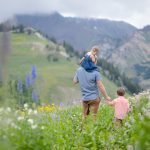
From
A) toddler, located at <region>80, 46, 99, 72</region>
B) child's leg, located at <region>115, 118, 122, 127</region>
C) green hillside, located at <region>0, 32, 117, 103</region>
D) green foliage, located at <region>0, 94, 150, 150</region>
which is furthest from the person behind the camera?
green hillside, located at <region>0, 32, 117, 103</region>

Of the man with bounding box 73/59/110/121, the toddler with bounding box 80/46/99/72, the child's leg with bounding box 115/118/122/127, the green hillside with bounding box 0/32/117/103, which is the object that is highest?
the toddler with bounding box 80/46/99/72

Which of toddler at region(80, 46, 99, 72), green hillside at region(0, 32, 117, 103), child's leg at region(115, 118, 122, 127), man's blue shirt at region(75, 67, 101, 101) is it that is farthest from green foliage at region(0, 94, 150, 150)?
green hillside at region(0, 32, 117, 103)

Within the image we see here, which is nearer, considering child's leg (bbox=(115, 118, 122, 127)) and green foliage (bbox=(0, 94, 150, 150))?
green foliage (bbox=(0, 94, 150, 150))

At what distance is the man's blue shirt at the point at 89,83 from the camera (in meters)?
12.4

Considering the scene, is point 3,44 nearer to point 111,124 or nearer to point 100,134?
point 100,134

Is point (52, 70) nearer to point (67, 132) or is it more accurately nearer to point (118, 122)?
point (118, 122)

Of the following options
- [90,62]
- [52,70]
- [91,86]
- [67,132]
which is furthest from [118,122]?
[52,70]

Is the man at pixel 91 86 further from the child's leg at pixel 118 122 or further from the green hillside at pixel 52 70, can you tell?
the green hillside at pixel 52 70

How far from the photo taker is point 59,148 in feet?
27.1

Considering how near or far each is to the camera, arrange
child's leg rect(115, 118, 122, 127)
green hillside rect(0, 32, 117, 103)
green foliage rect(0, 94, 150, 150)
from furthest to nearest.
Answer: green hillside rect(0, 32, 117, 103)
child's leg rect(115, 118, 122, 127)
green foliage rect(0, 94, 150, 150)

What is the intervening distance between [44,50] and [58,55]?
9.20m

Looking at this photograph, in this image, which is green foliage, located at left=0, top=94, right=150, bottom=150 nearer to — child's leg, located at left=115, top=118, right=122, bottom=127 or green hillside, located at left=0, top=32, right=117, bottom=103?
child's leg, located at left=115, top=118, right=122, bottom=127

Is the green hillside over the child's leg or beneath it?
beneath

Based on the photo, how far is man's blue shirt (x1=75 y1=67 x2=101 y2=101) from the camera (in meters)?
12.4
